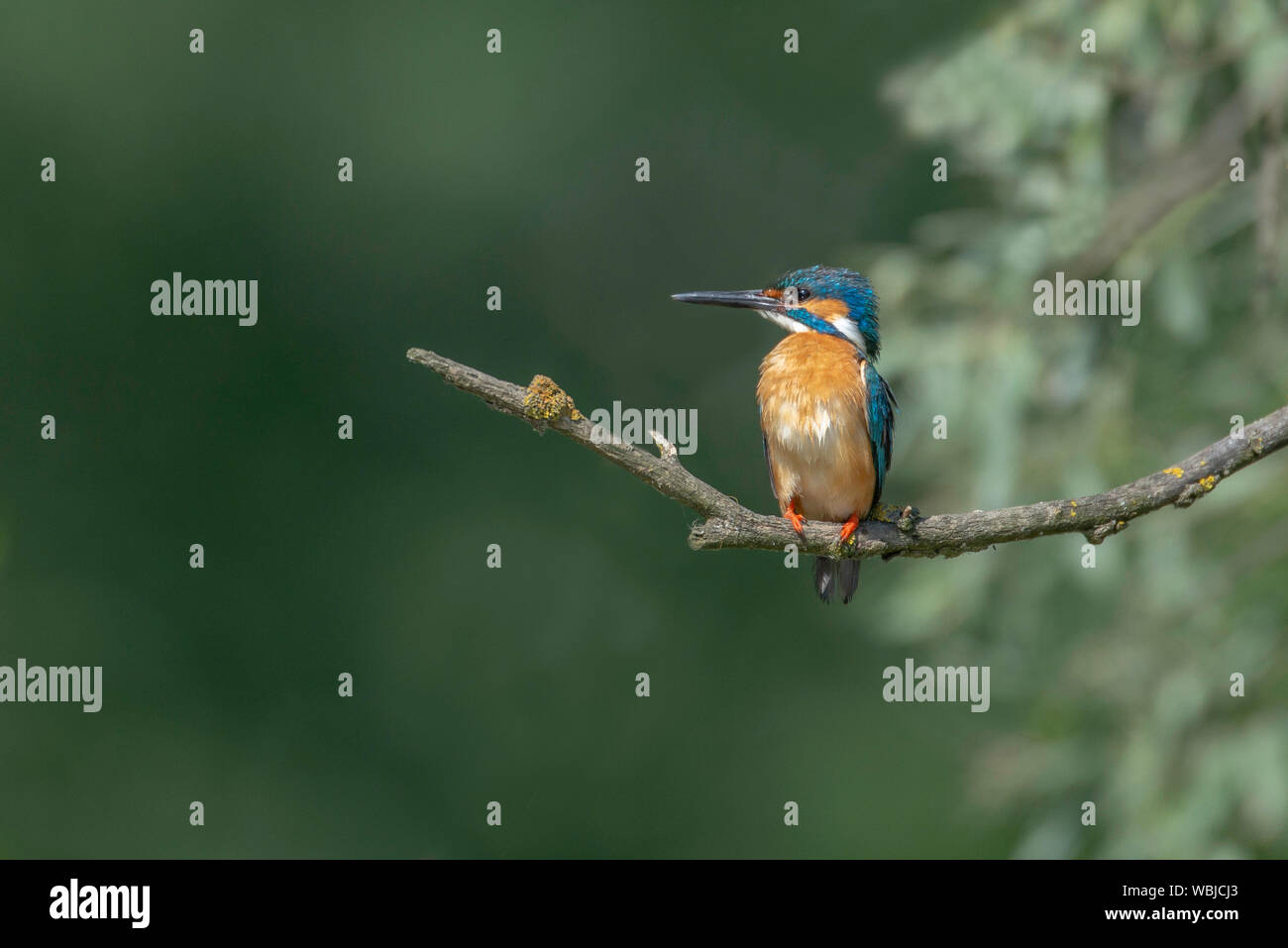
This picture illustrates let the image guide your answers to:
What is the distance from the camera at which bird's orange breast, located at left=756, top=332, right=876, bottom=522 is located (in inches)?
139

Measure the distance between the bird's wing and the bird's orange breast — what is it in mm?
26

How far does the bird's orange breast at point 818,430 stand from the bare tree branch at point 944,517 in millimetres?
729

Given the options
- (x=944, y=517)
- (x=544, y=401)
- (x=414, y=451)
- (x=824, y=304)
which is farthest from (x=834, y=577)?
(x=414, y=451)

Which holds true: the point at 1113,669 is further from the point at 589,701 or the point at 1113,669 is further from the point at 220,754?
the point at 220,754

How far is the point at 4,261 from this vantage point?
9.28 m

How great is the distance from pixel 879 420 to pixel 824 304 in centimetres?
48

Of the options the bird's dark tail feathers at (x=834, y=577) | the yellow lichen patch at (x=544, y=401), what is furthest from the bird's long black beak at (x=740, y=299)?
the yellow lichen patch at (x=544, y=401)

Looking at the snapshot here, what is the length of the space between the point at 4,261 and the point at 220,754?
11.1 feet

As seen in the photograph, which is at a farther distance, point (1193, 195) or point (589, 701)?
point (589, 701)

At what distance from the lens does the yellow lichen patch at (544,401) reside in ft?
7.79

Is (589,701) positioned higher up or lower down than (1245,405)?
lower down

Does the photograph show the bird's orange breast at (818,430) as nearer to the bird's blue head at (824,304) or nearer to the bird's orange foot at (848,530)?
the bird's blue head at (824,304)

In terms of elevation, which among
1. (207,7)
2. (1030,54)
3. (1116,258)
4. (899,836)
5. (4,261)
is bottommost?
(899,836)
